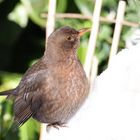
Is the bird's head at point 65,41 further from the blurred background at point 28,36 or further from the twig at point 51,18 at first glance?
the blurred background at point 28,36

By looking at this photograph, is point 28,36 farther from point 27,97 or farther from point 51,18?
point 51,18

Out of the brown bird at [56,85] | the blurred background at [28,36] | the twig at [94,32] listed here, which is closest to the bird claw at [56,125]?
the brown bird at [56,85]

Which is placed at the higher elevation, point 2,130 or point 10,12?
point 10,12

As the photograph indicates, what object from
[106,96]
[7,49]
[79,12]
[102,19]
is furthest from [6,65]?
[106,96]

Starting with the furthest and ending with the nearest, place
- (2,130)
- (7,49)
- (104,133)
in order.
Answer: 1. (7,49)
2. (2,130)
3. (104,133)

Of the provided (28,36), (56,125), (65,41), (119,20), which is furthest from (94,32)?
(28,36)

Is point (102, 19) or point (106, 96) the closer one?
point (106, 96)

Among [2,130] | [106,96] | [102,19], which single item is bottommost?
[2,130]

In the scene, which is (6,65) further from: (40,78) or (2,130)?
(40,78)

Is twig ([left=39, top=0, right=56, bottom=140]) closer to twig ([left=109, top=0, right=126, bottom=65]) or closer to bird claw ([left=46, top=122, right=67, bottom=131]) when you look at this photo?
bird claw ([left=46, top=122, right=67, bottom=131])
